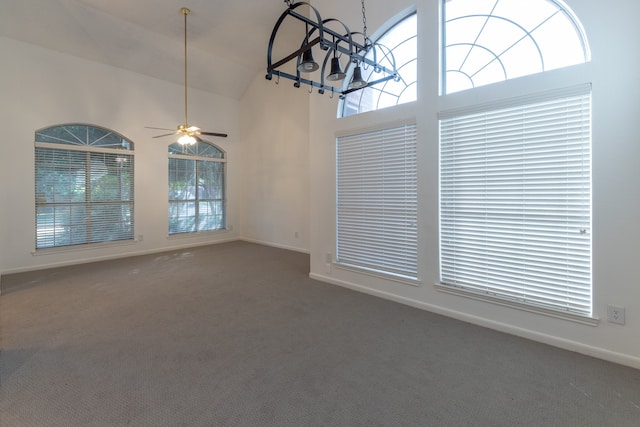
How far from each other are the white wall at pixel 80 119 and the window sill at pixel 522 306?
618 centimetres

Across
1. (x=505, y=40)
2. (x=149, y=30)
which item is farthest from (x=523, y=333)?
(x=149, y=30)

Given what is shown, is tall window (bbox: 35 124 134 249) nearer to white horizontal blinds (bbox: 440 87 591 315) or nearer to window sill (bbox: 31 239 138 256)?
window sill (bbox: 31 239 138 256)

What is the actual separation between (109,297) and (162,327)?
Answer: 1399mm

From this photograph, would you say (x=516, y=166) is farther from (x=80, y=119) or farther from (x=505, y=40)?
(x=80, y=119)

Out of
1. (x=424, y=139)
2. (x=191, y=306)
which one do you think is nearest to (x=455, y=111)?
(x=424, y=139)

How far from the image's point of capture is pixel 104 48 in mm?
5523

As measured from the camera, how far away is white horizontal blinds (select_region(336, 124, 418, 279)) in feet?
11.2

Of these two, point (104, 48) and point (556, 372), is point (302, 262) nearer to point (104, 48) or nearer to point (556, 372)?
point (556, 372)

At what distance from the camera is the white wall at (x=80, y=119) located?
15.9 feet

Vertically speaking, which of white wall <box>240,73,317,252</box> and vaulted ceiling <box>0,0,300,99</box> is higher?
vaulted ceiling <box>0,0,300,99</box>

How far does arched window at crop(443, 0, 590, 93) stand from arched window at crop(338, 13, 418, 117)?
1.25 ft

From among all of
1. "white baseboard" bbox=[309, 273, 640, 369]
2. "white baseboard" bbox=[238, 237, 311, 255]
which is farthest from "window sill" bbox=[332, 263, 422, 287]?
"white baseboard" bbox=[238, 237, 311, 255]

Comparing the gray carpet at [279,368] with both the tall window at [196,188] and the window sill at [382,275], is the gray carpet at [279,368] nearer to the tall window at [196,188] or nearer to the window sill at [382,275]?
the window sill at [382,275]

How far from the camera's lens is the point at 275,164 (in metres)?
7.29
